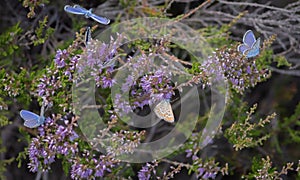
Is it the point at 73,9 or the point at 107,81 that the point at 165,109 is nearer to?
the point at 107,81

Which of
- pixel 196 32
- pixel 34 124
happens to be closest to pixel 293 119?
pixel 196 32

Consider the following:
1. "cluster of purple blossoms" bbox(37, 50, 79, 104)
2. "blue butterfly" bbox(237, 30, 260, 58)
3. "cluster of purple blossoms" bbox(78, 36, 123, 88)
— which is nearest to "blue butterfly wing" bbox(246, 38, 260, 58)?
"blue butterfly" bbox(237, 30, 260, 58)

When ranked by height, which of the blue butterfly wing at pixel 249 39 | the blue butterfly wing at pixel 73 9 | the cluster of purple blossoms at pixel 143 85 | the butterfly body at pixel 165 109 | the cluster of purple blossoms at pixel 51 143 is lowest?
the cluster of purple blossoms at pixel 51 143

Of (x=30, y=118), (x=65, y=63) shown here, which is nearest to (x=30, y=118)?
(x=30, y=118)

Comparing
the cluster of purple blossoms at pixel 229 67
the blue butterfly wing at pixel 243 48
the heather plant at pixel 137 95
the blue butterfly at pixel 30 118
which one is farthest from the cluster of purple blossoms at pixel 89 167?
the blue butterfly wing at pixel 243 48

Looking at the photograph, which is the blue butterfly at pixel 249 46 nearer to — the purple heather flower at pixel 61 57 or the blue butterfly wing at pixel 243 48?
the blue butterfly wing at pixel 243 48

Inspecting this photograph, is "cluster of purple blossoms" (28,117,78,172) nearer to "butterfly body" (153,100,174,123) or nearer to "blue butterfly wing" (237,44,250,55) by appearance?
"butterfly body" (153,100,174,123)
